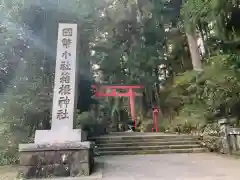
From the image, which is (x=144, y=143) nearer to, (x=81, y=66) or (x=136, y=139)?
(x=136, y=139)

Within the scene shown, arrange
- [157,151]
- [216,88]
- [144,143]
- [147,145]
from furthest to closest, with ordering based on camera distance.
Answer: [144,143] < [147,145] < [157,151] < [216,88]

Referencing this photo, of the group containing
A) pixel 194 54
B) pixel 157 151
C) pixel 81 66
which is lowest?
pixel 157 151

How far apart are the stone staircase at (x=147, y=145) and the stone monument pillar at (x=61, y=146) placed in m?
3.76

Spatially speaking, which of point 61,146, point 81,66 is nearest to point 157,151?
point 81,66

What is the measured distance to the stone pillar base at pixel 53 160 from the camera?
464cm

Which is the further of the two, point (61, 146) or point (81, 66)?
point (81, 66)

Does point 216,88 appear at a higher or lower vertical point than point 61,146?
higher

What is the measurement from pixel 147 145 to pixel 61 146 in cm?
491

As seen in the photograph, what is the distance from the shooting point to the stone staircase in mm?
8492

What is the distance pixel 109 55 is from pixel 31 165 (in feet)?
33.7

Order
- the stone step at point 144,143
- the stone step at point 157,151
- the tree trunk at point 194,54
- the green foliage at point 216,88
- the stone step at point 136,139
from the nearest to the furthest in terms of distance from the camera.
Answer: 1. the green foliage at point 216,88
2. the stone step at point 157,151
3. the stone step at point 144,143
4. the stone step at point 136,139
5. the tree trunk at point 194,54

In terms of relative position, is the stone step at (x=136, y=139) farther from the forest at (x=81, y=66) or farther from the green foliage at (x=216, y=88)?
the green foliage at (x=216, y=88)

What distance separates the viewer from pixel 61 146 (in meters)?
4.68

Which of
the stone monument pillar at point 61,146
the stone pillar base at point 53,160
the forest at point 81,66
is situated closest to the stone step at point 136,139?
the forest at point 81,66
